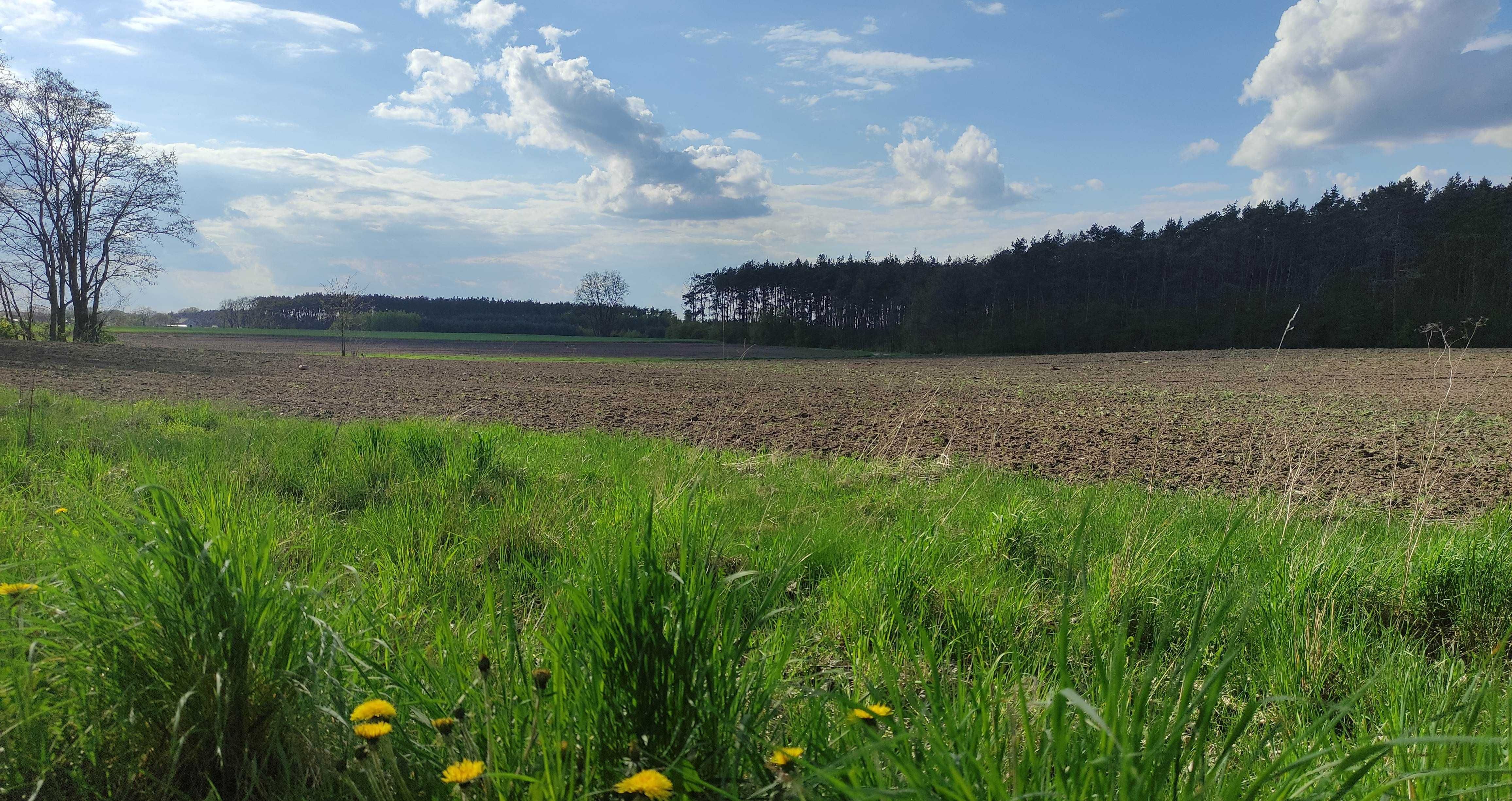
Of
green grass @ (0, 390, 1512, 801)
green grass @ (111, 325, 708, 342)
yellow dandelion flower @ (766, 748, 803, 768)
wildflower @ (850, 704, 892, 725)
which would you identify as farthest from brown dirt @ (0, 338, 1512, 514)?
green grass @ (111, 325, 708, 342)

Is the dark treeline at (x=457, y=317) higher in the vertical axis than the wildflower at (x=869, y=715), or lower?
higher

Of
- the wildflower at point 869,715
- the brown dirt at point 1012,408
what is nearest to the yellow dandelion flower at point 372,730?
the wildflower at point 869,715

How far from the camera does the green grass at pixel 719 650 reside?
1.40 meters

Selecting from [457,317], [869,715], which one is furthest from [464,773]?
[457,317]

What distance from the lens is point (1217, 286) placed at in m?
68.0

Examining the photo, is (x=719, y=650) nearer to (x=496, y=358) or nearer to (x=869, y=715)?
(x=869, y=715)

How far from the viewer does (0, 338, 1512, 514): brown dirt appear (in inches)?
319

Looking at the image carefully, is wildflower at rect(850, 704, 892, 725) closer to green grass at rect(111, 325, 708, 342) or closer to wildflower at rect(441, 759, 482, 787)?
wildflower at rect(441, 759, 482, 787)

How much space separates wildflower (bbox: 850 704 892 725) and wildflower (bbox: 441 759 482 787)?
0.68 meters

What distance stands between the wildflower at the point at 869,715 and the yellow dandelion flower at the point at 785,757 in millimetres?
127

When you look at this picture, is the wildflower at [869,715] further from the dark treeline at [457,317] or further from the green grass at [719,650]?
the dark treeline at [457,317]

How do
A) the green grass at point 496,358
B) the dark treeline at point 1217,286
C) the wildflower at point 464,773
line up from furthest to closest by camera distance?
the dark treeline at point 1217,286 < the green grass at point 496,358 < the wildflower at point 464,773

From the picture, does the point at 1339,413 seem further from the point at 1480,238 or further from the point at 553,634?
the point at 1480,238

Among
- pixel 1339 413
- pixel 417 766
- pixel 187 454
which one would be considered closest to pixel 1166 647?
pixel 417 766
